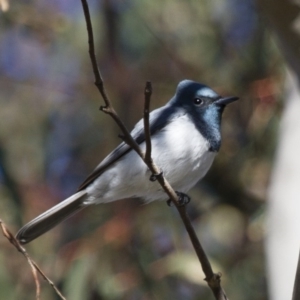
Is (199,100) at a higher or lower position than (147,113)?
lower

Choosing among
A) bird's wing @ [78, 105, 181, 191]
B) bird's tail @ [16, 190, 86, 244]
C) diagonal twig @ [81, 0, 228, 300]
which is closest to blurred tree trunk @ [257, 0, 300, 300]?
bird's wing @ [78, 105, 181, 191]

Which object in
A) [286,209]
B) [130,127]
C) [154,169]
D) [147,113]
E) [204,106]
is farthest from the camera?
[130,127]

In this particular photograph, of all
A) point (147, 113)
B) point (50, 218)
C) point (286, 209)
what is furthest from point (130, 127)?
→ point (147, 113)

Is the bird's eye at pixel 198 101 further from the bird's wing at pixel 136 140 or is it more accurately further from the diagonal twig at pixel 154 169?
the diagonal twig at pixel 154 169

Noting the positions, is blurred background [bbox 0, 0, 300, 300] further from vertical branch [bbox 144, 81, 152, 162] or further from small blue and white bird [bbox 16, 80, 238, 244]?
vertical branch [bbox 144, 81, 152, 162]

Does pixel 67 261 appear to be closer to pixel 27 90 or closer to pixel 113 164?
pixel 113 164

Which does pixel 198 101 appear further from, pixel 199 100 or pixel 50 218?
pixel 50 218
